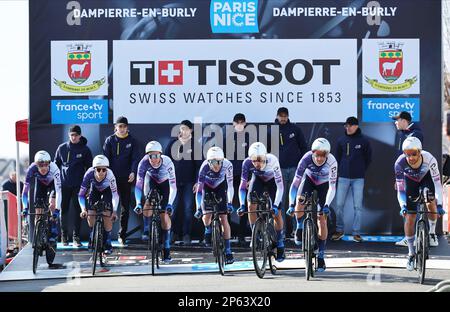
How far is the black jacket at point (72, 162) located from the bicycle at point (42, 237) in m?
1.82

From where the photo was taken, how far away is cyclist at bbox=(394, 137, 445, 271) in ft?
41.4

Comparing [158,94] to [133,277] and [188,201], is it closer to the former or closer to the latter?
[188,201]

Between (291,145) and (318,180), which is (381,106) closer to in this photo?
(291,145)

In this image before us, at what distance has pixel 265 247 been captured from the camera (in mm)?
12672

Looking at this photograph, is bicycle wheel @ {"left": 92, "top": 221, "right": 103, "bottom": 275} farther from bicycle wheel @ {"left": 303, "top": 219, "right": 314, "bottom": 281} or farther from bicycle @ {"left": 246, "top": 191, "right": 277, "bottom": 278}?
bicycle wheel @ {"left": 303, "top": 219, "right": 314, "bottom": 281}

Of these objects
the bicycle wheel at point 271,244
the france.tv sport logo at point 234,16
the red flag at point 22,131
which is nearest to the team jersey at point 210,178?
the bicycle wheel at point 271,244

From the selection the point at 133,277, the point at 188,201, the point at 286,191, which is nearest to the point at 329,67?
the point at 286,191

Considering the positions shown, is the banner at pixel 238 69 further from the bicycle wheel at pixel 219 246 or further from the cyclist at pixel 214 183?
the bicycle wheel at pixel 219 246

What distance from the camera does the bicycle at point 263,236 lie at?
12555 mm

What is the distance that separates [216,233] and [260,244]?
28.1 inches

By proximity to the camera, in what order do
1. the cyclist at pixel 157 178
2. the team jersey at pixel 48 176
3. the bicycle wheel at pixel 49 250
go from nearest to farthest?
1. the bicycle wheel at pixel 49 250
2. the cyclist at pixel 157 178
3. the team jersey at pixel 48 176

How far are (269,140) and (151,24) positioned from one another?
2.82m

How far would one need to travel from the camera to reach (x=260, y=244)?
12680 mm

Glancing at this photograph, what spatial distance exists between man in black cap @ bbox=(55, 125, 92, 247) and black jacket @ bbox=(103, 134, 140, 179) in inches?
16.4
